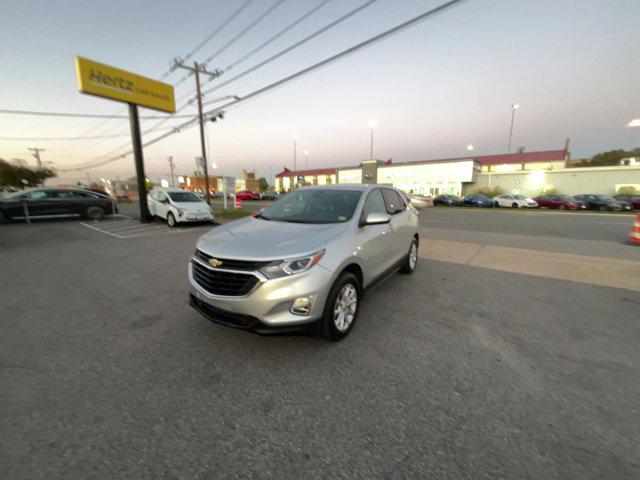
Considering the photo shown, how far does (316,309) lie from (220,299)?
92 centimetres

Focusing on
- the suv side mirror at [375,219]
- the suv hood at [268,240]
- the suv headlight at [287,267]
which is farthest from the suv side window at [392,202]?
the suv headlight at [287,267]

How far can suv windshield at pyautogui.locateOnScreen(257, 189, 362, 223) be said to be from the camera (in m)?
3.55

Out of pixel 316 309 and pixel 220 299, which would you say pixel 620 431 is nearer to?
pixel 316 309

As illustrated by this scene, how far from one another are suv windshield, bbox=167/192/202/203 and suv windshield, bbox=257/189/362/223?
9447 mm

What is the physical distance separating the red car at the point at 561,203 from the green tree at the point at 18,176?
7616 cm

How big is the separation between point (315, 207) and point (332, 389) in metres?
2.33

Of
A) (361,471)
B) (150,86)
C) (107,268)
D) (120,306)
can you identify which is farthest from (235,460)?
(150,86)

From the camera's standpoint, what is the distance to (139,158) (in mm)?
12773

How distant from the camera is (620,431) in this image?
1.92 metres

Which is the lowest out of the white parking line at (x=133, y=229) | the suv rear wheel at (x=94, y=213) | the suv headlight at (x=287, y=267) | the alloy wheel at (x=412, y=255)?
the white parking line at (x=133, y=229)

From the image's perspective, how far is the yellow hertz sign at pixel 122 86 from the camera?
434 inches

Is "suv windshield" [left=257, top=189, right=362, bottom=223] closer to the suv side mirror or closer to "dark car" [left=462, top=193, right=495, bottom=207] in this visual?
the suv side mirror

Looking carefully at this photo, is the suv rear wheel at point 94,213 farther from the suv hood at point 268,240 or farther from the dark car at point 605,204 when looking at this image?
the dark car at point 605,204

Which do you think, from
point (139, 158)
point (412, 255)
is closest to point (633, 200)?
point (412, 255)
